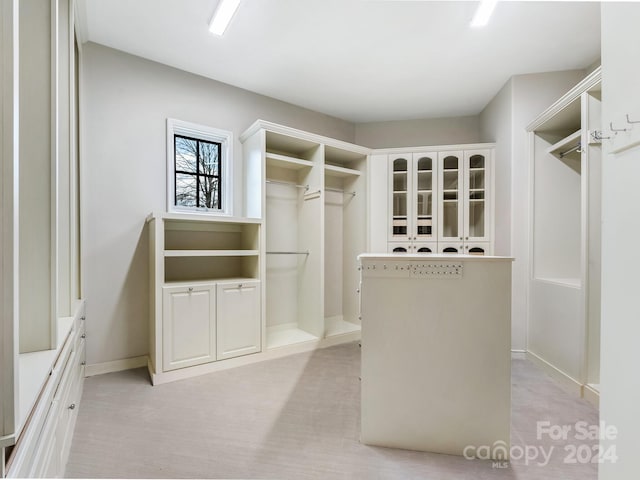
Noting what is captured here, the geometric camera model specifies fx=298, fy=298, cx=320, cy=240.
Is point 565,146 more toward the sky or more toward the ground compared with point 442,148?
more toward the ground

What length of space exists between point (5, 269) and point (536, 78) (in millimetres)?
4407

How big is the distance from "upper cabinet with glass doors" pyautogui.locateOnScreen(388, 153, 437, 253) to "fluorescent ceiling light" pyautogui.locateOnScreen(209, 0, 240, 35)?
7.95ft

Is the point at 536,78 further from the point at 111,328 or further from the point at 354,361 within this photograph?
the point at 111,328

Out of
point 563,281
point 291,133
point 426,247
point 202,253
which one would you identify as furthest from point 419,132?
point 202,253

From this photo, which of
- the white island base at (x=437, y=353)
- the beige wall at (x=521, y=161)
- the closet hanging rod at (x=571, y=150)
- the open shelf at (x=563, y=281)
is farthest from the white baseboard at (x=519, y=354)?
the closet hanging rod at (x=571, y=150)

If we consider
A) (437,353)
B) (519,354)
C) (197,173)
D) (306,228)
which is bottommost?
(519,354)

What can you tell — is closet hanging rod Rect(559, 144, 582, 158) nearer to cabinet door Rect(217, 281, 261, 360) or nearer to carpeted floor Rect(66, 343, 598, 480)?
carpeted floor Rect(66, 343, 598, 480)

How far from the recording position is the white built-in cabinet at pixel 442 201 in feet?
12.3

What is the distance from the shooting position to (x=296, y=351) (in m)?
3.30

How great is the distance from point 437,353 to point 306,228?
7.71 feet

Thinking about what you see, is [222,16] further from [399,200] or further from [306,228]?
[399,200]

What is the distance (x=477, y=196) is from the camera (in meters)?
3.78

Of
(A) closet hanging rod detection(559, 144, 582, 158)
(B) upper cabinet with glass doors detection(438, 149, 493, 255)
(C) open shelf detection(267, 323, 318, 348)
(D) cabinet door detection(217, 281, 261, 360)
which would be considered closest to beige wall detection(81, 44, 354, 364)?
(D) cabinet door detection(217, 281, 261, 360)

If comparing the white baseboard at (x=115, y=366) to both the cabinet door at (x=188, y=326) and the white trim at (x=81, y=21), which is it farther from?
the white trim at (x=81, y=21)
